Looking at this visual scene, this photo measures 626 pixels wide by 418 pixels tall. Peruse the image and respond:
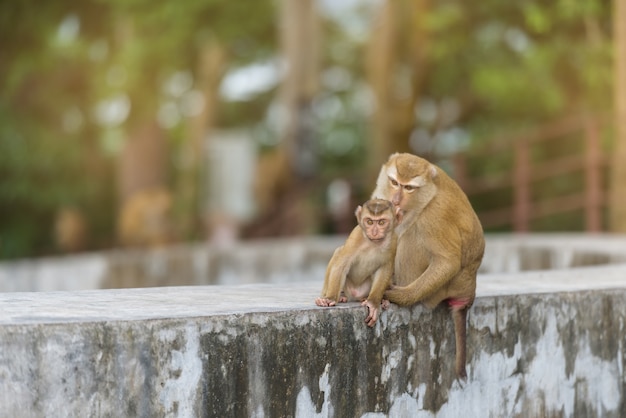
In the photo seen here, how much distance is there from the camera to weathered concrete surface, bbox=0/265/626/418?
3588mm

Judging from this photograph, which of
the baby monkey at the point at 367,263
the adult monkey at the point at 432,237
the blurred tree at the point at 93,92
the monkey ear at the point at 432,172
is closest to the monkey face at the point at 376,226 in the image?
the baby monkey at the point at 367,263

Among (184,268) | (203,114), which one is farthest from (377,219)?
(203,114)

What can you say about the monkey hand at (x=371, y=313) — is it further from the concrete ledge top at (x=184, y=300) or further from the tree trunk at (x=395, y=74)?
the tree trunk at (x=395, y=74)

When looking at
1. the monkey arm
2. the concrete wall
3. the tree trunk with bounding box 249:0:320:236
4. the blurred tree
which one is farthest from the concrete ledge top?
the blurred tree

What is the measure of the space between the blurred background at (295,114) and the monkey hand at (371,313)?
7489 mm

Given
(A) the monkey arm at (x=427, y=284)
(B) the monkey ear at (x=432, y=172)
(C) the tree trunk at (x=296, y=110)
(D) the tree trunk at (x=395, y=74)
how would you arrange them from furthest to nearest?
(D) the tree trunk at (x=395, y=74) → (C) the tree trunk at (x=296, y=110) → (B) the monkey ear at (x=432, y=172) → (A) the monkey arm at (x=427, y=284)

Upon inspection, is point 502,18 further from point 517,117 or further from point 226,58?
point 226,58

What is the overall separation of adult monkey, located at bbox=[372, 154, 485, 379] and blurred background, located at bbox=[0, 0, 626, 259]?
23.1 feet

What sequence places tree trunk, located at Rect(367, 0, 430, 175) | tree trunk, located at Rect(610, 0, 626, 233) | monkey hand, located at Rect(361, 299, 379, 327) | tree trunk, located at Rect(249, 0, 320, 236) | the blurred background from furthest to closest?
tree trunk, located at Rect(367, 0, 430, 175), tree trunk, located at Rect(249, 0, 320, 236), the blurred background, tree trunk, located at Rect(610, 0, 626, 233), monkey hand, located at Rect(361, 299, 379, 327)

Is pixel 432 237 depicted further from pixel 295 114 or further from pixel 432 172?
pixel 295 114

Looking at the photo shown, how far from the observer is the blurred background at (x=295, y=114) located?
14258mm

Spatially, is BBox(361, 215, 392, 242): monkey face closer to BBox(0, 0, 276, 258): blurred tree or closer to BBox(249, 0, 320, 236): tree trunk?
BBox(249, 0, 320, 236): tree trunk

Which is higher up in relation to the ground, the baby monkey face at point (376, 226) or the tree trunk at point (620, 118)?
the tree trunk at point (620, 118)

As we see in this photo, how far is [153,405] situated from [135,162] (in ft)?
57.3
